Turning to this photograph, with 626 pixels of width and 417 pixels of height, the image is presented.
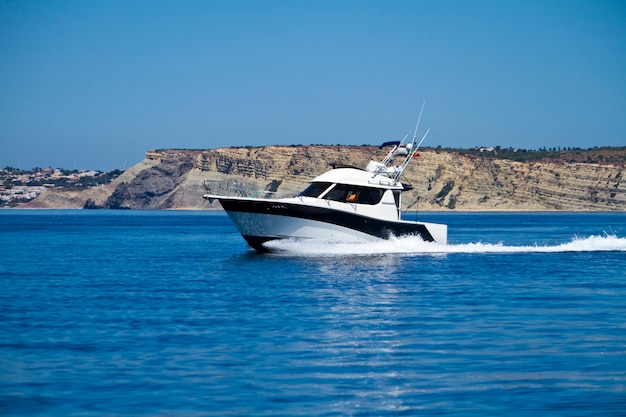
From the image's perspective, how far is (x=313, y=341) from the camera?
52.6 feet

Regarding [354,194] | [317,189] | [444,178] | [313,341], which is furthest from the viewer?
[444,178]

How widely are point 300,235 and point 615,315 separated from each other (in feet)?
53.4

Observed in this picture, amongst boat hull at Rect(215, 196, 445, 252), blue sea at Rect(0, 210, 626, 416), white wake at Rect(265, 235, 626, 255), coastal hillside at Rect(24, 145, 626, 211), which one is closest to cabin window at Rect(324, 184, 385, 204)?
boat hull at Rect(215, 196, 445, 252)

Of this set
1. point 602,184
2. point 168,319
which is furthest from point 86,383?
point 602,184

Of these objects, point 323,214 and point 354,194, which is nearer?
point 323,214

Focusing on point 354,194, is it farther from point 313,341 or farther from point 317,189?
point 313,341

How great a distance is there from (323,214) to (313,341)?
715 inches

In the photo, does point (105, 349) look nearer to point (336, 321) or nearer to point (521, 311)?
point (336, 321)

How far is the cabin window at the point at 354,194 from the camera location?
3506 centimetres

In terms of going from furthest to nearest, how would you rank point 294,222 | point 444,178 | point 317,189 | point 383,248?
1. point 444,178
2. point 383,248
3. point 317,189
4. point 294,222

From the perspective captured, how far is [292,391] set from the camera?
481 inches

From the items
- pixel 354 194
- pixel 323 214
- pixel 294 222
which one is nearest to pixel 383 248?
pixel 354 194

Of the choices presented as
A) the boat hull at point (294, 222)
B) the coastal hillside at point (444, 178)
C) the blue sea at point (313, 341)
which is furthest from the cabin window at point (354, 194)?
the coastal hillside at point (444, 178)

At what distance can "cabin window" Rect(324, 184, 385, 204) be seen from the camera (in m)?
35.1
